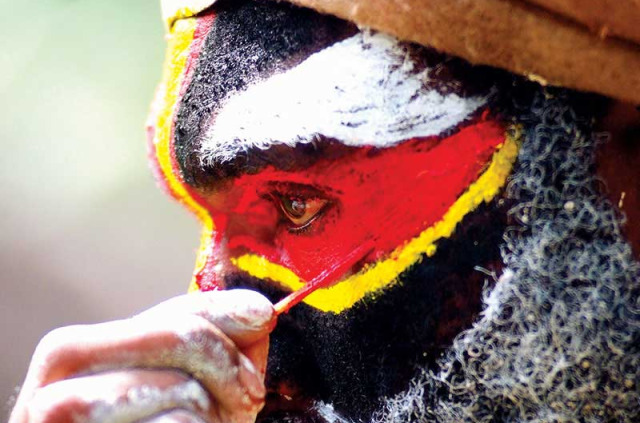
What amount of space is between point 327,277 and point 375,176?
15cm

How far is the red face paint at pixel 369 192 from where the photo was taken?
0.76 metres

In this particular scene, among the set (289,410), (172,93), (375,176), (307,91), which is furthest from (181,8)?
(289,410)

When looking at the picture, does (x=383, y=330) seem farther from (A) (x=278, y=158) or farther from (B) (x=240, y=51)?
(B) (x=240, y=51)

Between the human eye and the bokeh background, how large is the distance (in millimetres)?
1277

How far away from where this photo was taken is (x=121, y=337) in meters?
0.75

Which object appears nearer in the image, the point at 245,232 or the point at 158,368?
the point at 158,368

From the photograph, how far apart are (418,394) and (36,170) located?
1638 millimetres

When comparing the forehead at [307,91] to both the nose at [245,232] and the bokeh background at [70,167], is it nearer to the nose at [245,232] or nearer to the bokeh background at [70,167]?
the nose at [245,232]

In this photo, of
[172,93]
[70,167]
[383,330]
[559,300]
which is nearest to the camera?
[559,300]

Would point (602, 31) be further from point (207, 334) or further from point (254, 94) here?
point (207, 334)

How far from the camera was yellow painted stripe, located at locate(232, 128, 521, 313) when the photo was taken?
744 mm

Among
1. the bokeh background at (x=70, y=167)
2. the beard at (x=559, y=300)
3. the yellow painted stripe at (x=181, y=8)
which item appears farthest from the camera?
the bokeh background at (x=70, y=167)

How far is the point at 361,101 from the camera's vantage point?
76 centimetres


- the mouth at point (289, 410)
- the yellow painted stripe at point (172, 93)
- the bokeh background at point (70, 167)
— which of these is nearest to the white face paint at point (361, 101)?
the yellow painted stripe at point (172, 93)
